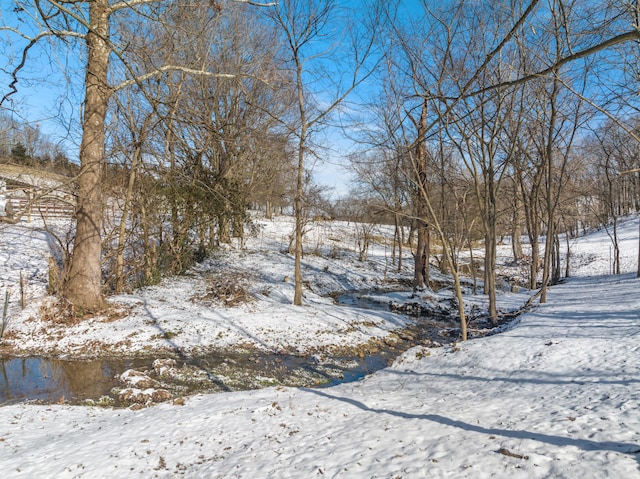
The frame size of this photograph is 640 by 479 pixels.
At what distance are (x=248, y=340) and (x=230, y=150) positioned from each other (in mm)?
11295

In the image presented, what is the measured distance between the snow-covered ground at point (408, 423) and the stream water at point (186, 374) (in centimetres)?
69

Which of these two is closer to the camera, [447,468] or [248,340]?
[447,468]

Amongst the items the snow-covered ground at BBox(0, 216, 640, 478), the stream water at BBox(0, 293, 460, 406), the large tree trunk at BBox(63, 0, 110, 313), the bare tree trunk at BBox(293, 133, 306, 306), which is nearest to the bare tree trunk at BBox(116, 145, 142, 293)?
the large tree trunk at BBox(63, 0, 110, 313)

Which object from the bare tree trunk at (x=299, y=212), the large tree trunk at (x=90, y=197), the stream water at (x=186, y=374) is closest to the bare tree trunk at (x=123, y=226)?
the large tree trunk at (x=90, y=197)

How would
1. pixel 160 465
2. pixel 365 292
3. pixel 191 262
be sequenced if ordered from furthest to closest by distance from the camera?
pixel 365 292
pixel 191 262
pixel 160 465

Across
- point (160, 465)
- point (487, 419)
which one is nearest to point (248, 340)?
point (160, 465)

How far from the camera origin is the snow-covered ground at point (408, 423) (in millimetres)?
3543

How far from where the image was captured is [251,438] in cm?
463

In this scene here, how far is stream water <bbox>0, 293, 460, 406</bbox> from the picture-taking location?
21.4 feet

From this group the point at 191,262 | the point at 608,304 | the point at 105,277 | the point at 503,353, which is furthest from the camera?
the point at 191,262

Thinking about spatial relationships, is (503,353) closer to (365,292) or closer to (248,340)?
(248,340)

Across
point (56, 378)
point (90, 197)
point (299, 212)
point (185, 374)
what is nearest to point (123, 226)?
point (90, 197)

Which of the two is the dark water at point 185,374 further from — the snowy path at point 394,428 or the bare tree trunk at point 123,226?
the bare tree trunk at point 123,226

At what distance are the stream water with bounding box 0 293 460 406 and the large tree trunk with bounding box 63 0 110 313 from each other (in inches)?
83.3
